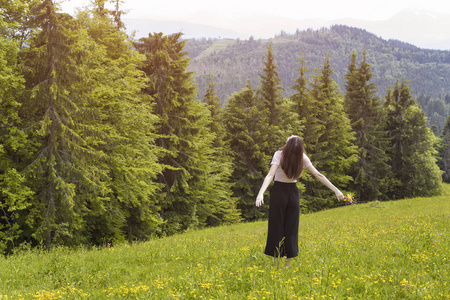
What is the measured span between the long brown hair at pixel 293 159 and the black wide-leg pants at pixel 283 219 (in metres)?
0.29

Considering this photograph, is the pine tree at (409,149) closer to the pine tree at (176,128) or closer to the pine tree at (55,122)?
the pine tree at (176,128)

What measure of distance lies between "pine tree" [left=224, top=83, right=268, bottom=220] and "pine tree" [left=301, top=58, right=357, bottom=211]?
20.4ft

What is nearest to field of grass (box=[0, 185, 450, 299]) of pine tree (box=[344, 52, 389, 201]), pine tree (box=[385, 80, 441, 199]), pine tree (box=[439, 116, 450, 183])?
pine tree (box=[344, 52, 389, 201])

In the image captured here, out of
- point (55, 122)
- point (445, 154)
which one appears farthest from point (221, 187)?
point (445, 154)

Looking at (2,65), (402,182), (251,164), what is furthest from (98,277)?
(402,182)

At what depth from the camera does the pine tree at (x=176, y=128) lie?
839 inches

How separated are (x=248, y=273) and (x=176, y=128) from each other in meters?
17.7

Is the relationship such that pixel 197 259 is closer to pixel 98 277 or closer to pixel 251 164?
pixel 98 277

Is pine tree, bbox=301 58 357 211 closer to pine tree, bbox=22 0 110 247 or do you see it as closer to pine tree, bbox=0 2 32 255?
pine tree, bbox=22 0 110 247

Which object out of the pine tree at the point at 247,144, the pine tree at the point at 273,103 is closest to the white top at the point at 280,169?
the pine tree at the point at 247,144

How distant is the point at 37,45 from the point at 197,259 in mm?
12385

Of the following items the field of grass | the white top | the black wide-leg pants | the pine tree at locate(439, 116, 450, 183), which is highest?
the white top

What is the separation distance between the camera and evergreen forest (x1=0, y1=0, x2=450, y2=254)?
1335 centimetres

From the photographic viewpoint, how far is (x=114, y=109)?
57.4ft
